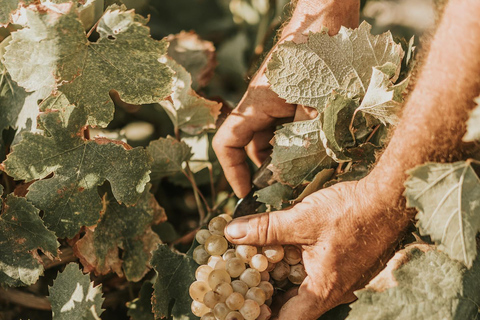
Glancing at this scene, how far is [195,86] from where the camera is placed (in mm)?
1645

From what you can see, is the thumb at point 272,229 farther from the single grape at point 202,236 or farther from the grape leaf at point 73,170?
the grape leaf at point 73,170

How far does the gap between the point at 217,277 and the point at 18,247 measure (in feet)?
1.65

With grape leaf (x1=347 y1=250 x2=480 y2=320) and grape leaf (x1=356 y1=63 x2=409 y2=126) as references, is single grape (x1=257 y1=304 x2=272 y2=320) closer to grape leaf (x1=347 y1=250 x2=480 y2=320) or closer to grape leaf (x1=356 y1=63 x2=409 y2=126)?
grape leaf (x1=347 y1=250 x2=480 y2=320)

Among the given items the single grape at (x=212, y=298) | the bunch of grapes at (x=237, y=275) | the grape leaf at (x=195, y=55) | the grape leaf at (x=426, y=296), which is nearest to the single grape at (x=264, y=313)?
the bunch of grapes at (x=237, y=275)

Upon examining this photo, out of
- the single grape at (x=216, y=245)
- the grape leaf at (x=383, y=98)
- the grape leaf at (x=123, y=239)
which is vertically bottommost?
the grape leaf at (x=123, y=239)

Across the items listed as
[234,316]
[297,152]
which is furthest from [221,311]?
[297,152]

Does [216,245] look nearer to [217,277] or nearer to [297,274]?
[217,277]

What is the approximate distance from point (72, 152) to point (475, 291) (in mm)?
960

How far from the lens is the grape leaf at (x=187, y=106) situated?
1.35 metres

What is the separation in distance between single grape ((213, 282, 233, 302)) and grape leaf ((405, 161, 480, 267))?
43 centimetres

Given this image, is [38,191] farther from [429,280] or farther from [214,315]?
[429,280]

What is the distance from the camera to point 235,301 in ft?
3.34

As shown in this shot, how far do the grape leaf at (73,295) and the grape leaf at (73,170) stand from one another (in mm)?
112

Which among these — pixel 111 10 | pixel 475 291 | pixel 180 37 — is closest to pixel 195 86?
pixel 180 37
